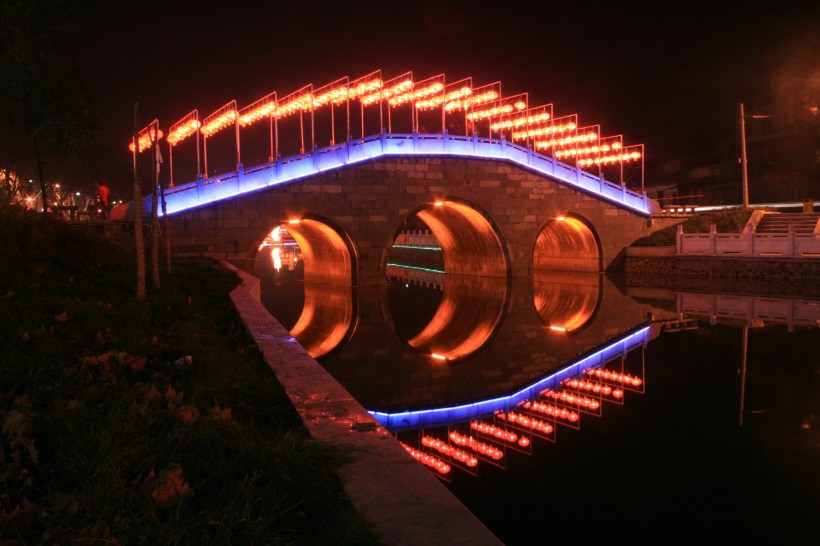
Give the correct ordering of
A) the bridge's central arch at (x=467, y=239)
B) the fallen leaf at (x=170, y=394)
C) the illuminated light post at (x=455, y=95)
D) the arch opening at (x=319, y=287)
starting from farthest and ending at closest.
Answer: the bridge's central arch at (x=467, y=239) < the illuminated light post at (x=455, y=95) < the arch opening at (x=319, y=287) < the fallen leaf at (x=170, y=394)

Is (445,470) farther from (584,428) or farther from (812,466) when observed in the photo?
(812,466)

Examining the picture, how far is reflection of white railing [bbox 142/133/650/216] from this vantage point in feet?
63.1

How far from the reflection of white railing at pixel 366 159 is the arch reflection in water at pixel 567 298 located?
4.21 meters

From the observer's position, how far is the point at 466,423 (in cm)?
617

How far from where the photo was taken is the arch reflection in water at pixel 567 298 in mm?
13664

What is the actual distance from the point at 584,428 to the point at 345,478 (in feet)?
11.8

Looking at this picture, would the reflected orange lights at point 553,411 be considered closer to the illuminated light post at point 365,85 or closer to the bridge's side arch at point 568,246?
the illuminated light post at point 365,85

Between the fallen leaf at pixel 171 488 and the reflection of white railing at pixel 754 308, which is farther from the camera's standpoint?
the reflection of white railing at pixel 754 308

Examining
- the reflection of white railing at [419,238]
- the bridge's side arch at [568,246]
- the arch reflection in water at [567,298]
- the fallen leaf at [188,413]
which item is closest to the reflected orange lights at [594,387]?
the arch reflection in water at [567,298]

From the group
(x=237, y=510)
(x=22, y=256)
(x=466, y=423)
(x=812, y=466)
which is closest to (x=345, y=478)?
(x=237, y=510)

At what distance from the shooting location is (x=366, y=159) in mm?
21875

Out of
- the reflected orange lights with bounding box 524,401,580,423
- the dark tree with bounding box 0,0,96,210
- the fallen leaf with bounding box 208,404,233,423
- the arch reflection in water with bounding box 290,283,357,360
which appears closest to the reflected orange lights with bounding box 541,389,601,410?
the reflected orange lights with bounding box 524,401,580,423

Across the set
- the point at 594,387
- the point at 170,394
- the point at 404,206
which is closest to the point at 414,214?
the point at 404,206

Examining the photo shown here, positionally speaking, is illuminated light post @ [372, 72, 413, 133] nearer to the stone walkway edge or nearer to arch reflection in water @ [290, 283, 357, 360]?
arch reflection in water @ [290, 283, 357, 360]
